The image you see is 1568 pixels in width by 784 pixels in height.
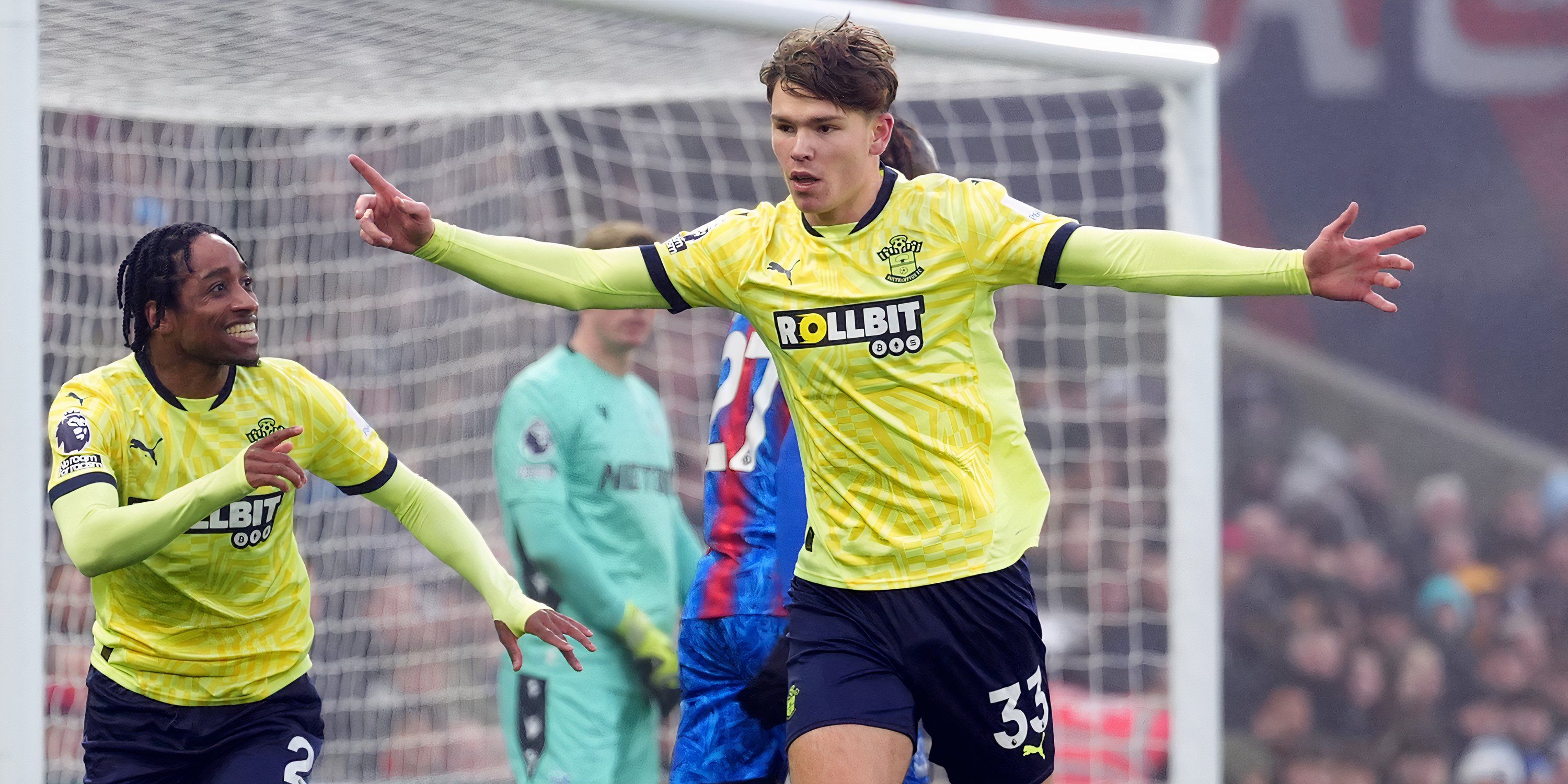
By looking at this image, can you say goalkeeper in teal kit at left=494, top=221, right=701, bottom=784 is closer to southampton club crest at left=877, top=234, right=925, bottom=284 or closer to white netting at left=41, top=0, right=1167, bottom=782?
white netting at left=41, top=0, right=1167, bottom=782

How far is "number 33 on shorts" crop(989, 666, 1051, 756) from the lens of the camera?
3494 mm

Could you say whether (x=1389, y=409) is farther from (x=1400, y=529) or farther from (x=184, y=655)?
(x=184, y=655)

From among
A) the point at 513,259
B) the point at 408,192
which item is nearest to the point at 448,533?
the point at 513,259

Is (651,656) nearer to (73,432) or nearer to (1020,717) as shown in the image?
(1020,717)

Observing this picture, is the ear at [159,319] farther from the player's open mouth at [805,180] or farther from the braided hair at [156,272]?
the player's open mouth at [805,180]

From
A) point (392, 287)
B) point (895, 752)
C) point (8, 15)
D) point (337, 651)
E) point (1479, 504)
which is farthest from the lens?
point (1479, 504)

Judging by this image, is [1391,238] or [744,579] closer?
[1391,238]

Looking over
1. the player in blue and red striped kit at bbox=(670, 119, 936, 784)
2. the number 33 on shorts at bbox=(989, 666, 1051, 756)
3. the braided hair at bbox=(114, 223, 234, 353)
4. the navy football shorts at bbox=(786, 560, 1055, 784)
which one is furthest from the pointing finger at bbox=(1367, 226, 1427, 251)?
the braided hair at bbox=(114, 223, 234, 353)

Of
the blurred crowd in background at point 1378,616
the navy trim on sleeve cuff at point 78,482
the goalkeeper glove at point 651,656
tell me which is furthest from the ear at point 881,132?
the blurred crowd in background at point 1378,616

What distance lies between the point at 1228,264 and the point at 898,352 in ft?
2.25

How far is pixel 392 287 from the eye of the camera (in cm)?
746

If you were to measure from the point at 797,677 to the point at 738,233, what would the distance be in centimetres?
96

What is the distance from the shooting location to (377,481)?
→ 3.95 meters

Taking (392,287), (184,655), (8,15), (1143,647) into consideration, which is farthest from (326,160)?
(1143,647)
